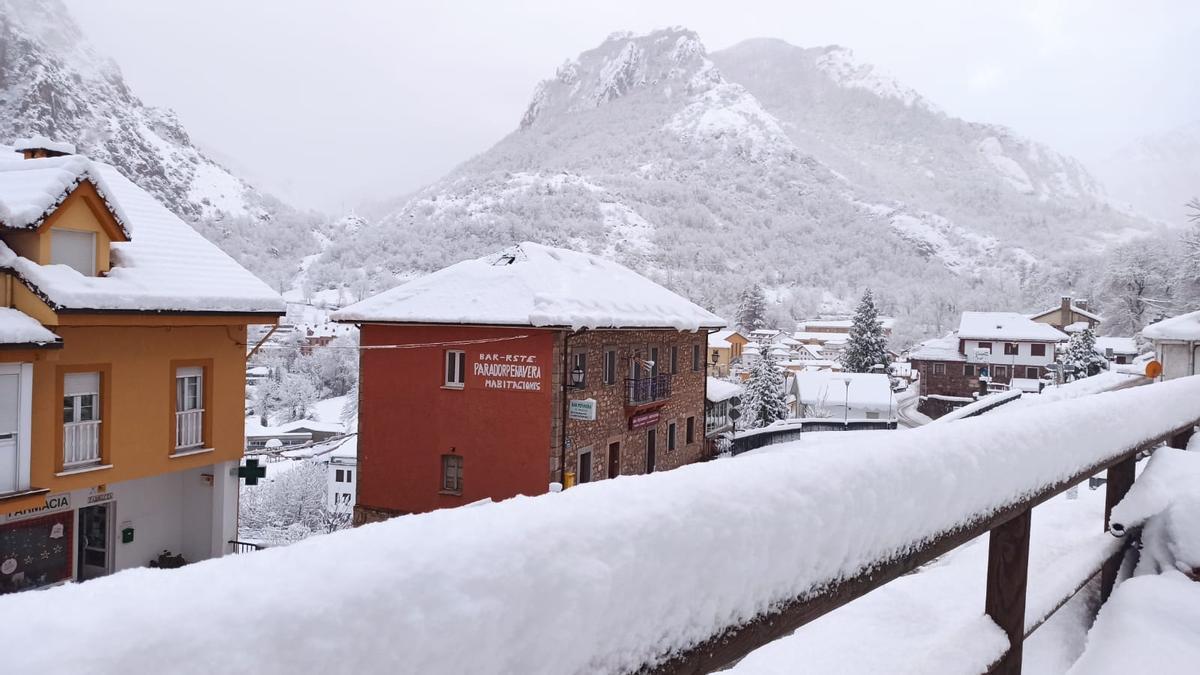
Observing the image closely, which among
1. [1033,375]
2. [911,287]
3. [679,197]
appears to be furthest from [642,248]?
[1033,375]

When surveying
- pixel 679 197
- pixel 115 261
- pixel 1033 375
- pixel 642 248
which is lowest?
pixel 1033 375

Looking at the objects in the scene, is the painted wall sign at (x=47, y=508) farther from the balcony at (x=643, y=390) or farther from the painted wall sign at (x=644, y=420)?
the painted wall sign at (x=644, y=420)

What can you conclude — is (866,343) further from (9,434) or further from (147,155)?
(147,155)

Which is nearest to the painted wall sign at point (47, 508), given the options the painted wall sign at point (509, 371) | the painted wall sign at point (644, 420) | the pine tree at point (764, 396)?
the painted wall sign at point (509, 371)

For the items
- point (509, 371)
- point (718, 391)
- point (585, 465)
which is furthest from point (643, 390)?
point (718, 391)

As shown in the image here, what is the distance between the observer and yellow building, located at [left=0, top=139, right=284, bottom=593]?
351 inches

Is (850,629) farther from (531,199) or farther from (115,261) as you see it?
(531,199)

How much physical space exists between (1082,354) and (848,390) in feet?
44.5

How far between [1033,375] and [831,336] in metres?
43.0

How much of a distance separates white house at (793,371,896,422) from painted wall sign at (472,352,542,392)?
88.7ft

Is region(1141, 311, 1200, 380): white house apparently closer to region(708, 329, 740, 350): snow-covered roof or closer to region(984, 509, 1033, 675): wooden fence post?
region(984, 509, 1033, 675): wooden fence post

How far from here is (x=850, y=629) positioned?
5.99 feet

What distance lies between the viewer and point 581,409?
1514 centimetres

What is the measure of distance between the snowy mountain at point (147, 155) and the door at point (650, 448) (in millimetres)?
77047
